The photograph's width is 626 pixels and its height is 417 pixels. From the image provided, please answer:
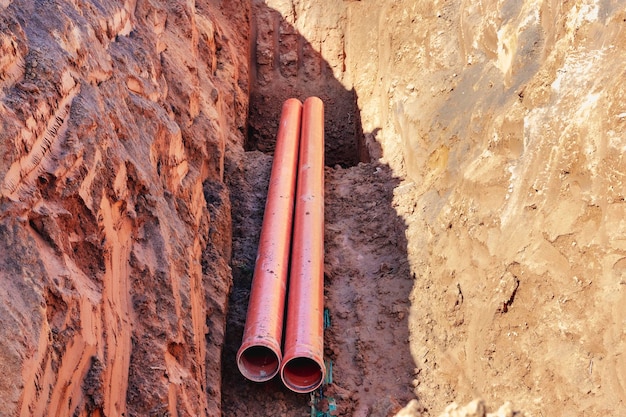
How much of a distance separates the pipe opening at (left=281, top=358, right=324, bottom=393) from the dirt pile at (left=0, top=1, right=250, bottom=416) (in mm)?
624

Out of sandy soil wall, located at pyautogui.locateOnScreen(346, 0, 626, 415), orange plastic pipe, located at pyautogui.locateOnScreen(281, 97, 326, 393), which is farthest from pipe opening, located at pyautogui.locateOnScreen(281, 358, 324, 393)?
sandy soil wall, located at pyautogui.locateOnScreen(346, 0, 626, 415)

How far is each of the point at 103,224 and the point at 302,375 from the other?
2231 mm

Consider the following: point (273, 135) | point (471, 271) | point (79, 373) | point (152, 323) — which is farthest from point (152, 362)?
point (273, 135)

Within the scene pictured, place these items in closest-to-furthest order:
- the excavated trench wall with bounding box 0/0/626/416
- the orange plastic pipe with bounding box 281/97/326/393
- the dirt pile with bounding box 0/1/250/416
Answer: the dirt pile with bounding box 0/1/250/416 < the excavated trench wall with bounding box 0/0/626/416 < the orange plastic pipe with bounding box 281/97/326/393

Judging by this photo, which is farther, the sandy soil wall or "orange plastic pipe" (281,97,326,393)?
"orange plastic pipe" (281,97,326,393)

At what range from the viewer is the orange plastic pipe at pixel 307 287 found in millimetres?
5246

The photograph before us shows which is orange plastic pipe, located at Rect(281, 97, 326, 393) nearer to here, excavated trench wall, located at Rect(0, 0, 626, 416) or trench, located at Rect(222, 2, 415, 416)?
trench, located at Rect(222, 2, 415, 416)

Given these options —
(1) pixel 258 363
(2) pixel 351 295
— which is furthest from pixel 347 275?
(1) pixel 258 363

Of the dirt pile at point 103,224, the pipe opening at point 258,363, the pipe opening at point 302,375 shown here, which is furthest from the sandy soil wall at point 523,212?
the dirt pile at point 103,224

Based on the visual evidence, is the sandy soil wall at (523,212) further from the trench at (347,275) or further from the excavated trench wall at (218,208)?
the trench at (347,275)

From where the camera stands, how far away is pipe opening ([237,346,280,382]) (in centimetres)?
525

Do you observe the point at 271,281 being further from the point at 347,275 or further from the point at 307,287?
the point at 347,275

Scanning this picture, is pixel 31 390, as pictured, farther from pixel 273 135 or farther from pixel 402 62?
pixel 273 135

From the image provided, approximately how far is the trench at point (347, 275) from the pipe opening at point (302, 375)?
0.43ft
